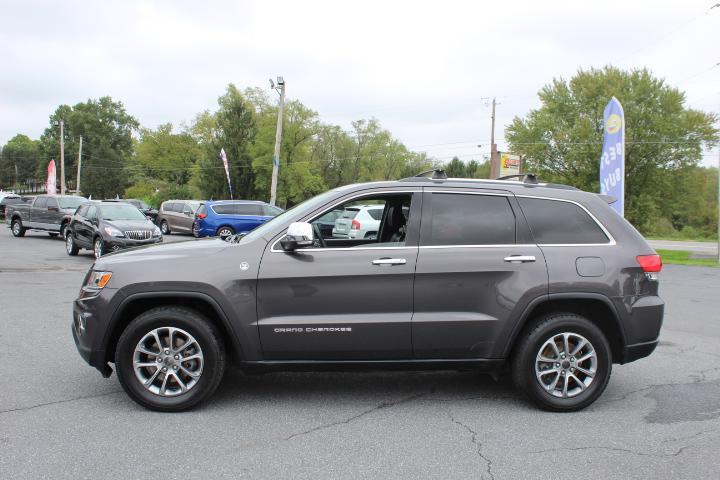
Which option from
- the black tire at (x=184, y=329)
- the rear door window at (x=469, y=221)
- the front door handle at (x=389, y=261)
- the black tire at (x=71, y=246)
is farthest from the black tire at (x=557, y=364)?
the black tire at (x=71, y=246)

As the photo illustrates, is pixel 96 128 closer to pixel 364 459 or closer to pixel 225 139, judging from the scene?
pixel 225 139

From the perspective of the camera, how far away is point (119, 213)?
1630cm

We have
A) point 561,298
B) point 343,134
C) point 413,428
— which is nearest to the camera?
point 413,428

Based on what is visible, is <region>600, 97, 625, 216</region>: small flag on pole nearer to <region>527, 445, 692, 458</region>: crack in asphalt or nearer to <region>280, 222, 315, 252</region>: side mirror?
<region>527, 445, 692, 458</region>: crack in asphalt

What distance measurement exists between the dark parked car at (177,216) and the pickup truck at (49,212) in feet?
20.4

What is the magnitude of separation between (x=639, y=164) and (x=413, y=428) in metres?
49.3

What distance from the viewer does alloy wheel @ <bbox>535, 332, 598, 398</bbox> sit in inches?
181

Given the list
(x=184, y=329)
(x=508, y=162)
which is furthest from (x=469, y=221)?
(x=508, y=162)

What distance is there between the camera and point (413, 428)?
13.9ft

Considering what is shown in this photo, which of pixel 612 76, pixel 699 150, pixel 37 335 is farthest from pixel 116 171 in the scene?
pixel 37 335

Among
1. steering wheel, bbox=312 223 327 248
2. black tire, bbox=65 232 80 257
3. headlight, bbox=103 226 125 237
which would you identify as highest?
steering wheel, bbox=312 223 327 248

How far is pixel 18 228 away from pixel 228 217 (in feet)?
27.9

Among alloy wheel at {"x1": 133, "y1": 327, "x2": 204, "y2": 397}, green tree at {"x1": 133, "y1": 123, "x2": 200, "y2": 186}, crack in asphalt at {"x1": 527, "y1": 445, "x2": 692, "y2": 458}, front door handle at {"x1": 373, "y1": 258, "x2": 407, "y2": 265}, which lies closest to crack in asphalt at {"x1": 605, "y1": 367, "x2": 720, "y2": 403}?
crack in asphalt at {"x1": 527, "y1": 445, "x2": 692, "y2": 458}

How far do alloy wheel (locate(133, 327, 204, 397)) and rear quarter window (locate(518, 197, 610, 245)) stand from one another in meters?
→ 2.77
